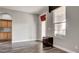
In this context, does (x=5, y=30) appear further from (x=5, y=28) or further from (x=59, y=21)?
(x=59, y=21)

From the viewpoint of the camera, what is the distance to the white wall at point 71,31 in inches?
136

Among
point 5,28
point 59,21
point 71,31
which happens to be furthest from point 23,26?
point 71,31

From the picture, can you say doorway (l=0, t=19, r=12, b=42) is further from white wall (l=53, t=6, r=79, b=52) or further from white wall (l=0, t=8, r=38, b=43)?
white wall (l=53, t=6, r=79, b=52)

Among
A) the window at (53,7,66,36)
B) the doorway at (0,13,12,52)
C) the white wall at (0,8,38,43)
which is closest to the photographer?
the window at (53,7,66,36)

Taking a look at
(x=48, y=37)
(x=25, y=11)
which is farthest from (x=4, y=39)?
(x=48, y=37)

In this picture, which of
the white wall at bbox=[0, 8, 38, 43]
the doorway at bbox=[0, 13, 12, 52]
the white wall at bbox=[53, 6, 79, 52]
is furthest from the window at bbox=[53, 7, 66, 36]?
the doorway at bbox=[0, 13, 12, 52]

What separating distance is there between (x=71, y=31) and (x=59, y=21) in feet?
3.52

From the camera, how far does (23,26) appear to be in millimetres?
6664

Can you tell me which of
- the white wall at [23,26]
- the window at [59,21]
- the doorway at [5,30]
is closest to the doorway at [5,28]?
the doorway at [5,30]

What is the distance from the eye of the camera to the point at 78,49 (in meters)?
3.43

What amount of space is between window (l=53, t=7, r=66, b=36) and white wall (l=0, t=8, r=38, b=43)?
1.68 metres

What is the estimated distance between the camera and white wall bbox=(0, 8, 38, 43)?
20.9ft

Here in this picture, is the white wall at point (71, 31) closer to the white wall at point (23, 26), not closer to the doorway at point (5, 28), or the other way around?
the white wall at point (23, 26)
